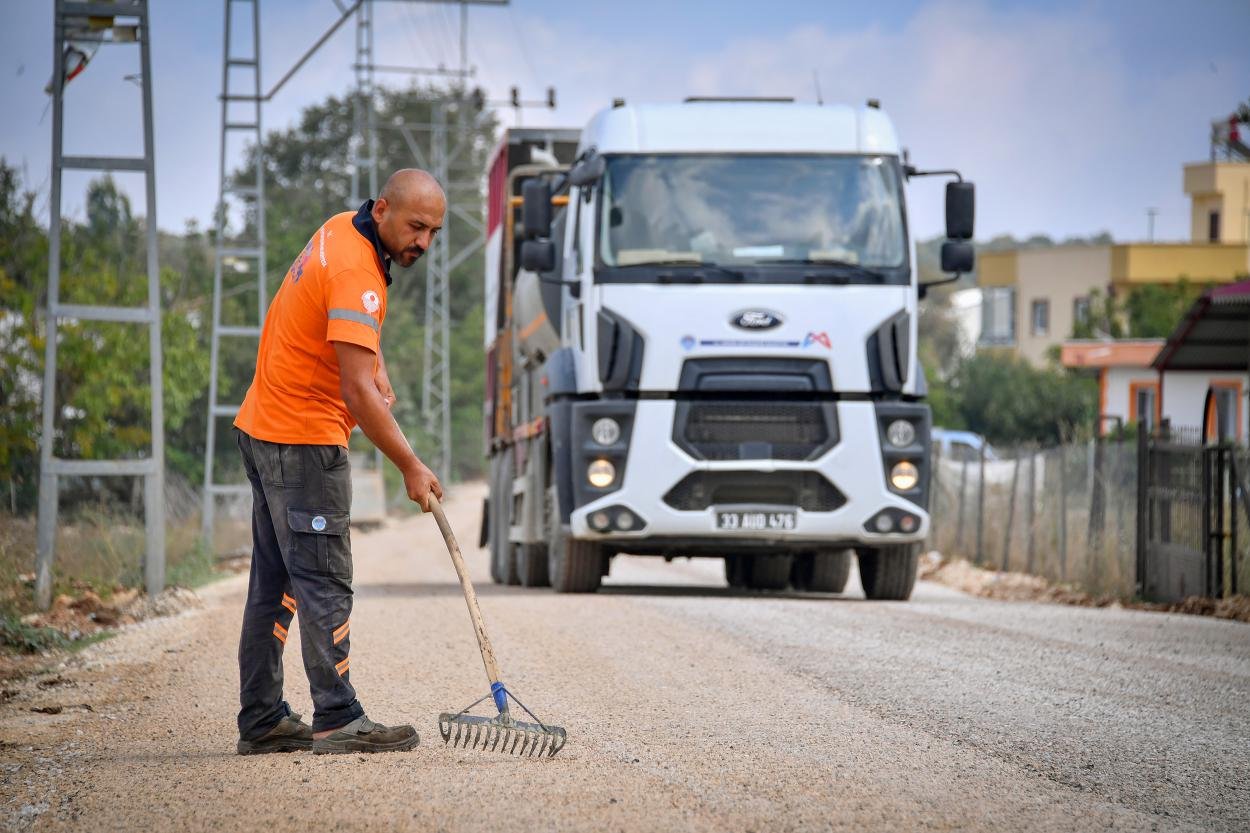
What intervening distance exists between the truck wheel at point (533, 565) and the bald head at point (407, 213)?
32.4 ft

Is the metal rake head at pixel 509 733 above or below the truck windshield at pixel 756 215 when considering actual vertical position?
below

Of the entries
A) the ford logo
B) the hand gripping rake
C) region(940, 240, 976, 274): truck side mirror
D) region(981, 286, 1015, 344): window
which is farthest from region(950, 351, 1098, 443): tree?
the hand gripping rake

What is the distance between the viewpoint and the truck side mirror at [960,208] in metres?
13.9

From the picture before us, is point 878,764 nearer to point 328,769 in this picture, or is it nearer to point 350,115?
point 328,769

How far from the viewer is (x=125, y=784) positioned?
593cm

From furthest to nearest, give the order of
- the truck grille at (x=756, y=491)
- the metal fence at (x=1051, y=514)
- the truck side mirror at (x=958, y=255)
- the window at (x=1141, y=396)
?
the window at (x=1141, y=396)
the metal fence at (x=1051, y=514)
the truck side mirror at (x=958, y=255)
the truck grille at (x=756, y=491)

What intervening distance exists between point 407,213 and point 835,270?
24.8ft

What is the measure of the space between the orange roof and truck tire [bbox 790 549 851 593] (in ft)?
96.6

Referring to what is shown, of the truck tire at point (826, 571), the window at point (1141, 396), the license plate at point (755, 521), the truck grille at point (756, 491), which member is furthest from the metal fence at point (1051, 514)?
the window at point (1141, 396)

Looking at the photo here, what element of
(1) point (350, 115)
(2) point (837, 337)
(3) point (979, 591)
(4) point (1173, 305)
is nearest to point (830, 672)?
(2) point (837, 337)

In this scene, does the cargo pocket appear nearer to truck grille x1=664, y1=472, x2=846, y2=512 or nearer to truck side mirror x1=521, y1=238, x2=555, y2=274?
truck grille x1=664, y1=472, x2=846, y2=512

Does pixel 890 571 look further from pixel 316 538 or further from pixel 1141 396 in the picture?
pixel 1141 396

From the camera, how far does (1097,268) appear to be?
201 ft

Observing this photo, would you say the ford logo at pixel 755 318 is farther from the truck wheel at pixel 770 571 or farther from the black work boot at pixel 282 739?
the black work boot at pixel 282 739
